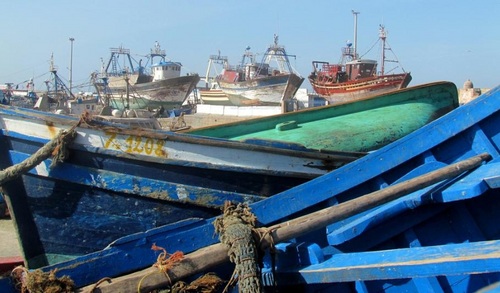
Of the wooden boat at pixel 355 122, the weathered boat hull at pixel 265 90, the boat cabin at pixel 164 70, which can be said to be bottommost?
the weathered boat hull at pixel 265 90

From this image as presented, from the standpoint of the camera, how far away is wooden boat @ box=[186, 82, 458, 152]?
5.56m

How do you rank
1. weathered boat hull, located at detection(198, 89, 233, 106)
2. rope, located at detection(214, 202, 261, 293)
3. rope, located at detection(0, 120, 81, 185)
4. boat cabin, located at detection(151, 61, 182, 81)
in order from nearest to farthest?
rope, located at detection(214, 202, 261, 293) < rope, located at detection(0, 120, 81, 185) < weathered boat hull, located at detection(198, 89, 233, 106) < boat cabin, located at detection(151, 61, 182, 81)

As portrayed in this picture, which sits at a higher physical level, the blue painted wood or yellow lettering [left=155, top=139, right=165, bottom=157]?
yellow lettering [left=155, top=139, right=165, bottom=157]

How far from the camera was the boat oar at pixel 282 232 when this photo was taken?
2732mm

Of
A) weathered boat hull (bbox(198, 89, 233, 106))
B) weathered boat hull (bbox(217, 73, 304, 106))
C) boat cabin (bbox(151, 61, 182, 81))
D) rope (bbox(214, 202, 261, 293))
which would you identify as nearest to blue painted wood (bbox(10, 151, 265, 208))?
rope (bbox(214, 202, 261, 293))

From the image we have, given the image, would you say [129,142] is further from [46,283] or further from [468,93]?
[468,93]

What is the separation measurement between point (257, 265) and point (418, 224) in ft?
3.97

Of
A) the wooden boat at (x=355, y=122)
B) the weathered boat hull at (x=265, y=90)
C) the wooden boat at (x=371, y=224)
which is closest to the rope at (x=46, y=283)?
the wooden boat at (x=371, y=224)

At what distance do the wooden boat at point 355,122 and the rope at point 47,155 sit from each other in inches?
69.6

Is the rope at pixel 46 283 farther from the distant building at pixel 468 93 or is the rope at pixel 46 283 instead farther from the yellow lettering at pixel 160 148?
the distant building at pixel 468 93

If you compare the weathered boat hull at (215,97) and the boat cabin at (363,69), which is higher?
the boat cabin at (363,69)

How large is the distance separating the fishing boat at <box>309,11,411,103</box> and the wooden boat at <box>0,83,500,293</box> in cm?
2602

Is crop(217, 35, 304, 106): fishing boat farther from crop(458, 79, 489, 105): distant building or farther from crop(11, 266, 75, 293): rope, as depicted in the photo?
crop(11, 266, 75, 293): rope

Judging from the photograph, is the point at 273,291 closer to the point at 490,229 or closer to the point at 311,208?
the point at 311,208
